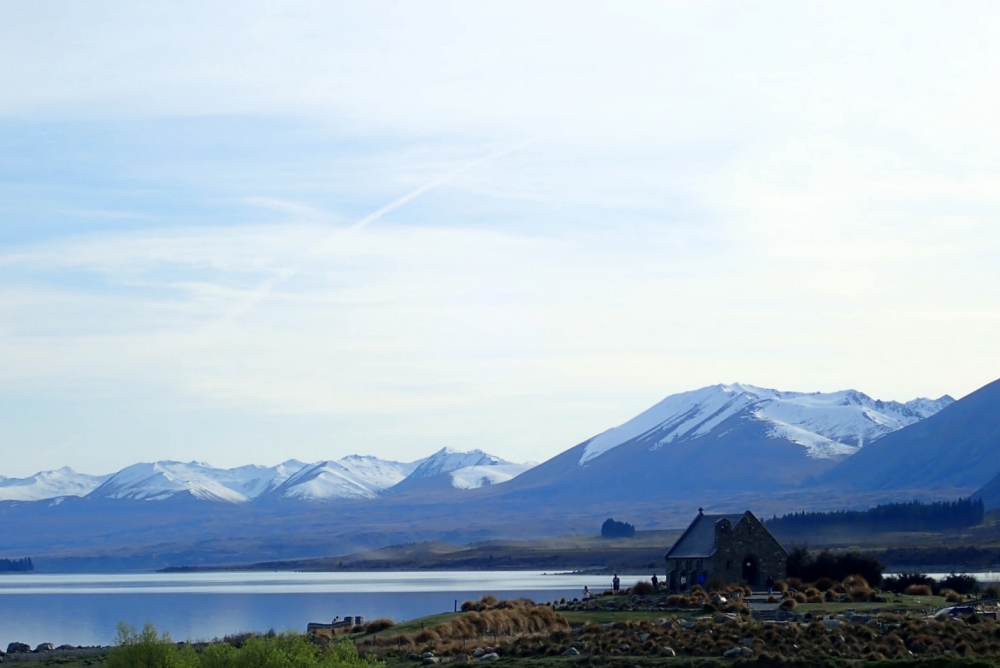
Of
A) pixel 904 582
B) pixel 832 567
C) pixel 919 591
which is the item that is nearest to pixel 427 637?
Answer: pixel 919 591

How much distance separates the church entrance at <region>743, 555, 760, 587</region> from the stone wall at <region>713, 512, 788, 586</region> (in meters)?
0.06

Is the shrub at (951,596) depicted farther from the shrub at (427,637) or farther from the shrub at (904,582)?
the shrub at (427,637)

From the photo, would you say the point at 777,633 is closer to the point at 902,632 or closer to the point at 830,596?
the point at 902,632

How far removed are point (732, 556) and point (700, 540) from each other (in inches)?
81.6

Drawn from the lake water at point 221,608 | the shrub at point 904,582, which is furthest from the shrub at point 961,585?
the lake water at point 221,608

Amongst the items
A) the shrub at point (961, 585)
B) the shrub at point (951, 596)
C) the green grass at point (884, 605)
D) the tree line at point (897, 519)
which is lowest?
the green grass at point (884, 605)

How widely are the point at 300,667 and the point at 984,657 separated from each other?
50.8 feet

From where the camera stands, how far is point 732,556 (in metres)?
64.9

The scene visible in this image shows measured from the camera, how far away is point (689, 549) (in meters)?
66.4

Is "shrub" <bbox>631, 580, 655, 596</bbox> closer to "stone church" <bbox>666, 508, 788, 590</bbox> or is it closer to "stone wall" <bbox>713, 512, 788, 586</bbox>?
"stone church" <bbox>666, 508, 788, 590</bbox>

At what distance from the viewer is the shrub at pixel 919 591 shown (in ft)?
186

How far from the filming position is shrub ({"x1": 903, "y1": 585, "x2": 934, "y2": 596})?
56569 mm

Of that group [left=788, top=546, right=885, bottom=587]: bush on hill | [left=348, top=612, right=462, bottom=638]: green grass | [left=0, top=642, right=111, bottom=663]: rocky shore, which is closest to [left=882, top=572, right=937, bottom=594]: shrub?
[left=788, top=546, right=885, bottom=587]: bush on hill

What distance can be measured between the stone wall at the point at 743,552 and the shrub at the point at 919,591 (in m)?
7.77
